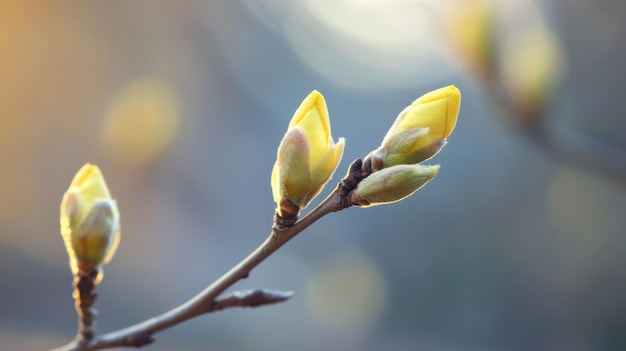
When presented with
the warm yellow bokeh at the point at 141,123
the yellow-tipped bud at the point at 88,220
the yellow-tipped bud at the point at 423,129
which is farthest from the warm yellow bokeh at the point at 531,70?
the warm yellow bokeh at the point at 141,123

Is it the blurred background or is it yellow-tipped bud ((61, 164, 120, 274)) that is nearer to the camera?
yellow-tipped bud ((61, 164, 120, 274))

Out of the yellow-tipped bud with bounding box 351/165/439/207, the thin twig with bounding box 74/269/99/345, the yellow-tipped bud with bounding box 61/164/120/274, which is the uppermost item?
the yellow-tipped bud with bounding box 351/165/439/207

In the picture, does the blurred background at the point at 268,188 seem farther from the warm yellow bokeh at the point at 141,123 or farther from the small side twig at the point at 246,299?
the small side twig at the point at 246,299

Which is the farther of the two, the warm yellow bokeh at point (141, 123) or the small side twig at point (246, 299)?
the warm yellow bokeh at point (141, 123)

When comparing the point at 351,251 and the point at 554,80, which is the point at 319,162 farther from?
the point at 351,251

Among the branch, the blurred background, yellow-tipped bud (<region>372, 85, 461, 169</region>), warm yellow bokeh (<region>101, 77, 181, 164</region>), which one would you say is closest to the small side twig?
the branch

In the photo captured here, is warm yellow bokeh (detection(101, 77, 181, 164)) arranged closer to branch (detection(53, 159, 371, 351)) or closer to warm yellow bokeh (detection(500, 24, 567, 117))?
warm yellow bokeh (detection(500, 24, 567, 117))
